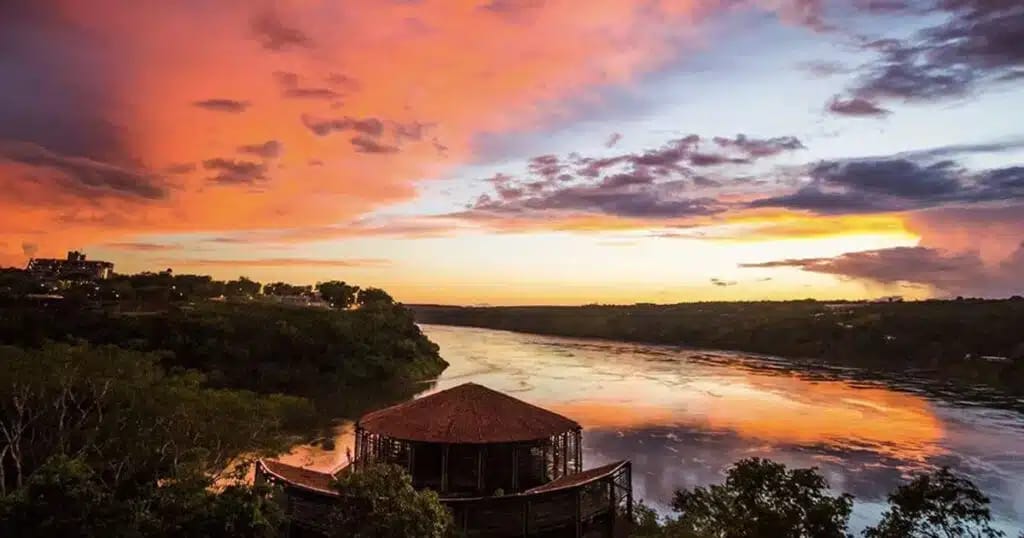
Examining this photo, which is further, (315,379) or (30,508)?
(315,379)

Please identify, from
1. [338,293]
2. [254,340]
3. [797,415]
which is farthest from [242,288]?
[797,415]

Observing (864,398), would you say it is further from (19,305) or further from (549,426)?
(19,305)

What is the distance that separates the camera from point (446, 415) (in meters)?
22.5

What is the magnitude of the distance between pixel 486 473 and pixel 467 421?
7.29 ft

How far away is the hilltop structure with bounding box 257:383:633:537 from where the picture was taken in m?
19.7

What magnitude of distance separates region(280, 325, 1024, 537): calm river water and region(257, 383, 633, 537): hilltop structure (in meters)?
12.7

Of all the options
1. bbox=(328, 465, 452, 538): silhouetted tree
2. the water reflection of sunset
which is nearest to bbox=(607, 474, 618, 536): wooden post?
bbox=(328, 465, 452, 538): silhouetted tree

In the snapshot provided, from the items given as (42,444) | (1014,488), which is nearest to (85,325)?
(42,444)

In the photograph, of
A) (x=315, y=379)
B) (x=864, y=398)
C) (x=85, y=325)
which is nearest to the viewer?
(x=85, y=325)

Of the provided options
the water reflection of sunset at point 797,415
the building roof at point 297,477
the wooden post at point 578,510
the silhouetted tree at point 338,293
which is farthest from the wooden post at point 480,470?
the silhouetted tree at point 338,293

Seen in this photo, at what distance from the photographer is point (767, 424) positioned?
60062mm

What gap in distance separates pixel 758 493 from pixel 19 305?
84.1 metres

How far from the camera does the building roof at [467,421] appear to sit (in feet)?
70.9

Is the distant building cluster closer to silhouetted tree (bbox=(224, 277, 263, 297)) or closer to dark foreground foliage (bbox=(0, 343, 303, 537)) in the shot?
silhouetted tree (bbox=(224, 277, 263, 297))
